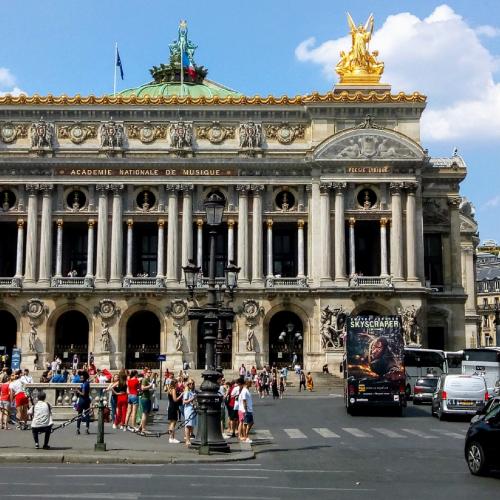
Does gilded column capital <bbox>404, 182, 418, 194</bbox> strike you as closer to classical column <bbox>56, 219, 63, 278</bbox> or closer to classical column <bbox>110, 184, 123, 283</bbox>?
classical column <bbox>110, 184, 123, 283</bbox>

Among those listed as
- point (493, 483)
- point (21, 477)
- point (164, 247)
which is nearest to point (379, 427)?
point (493, 483)

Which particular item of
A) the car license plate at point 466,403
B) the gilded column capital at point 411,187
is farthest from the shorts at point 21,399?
the gilded column capital at point 411,187

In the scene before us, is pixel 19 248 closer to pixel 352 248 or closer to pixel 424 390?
pixel 352 248

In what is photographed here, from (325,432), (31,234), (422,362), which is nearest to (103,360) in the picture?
(31,234)

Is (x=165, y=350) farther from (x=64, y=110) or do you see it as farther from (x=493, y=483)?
(x=493, y=483)

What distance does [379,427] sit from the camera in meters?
35.5

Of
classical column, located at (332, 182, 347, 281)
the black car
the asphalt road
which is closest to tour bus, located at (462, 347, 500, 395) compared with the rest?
classical column, located at (332, 182, 347, 281)

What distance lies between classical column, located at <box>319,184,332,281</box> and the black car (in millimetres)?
46642

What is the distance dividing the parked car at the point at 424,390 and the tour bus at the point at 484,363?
2.25 m

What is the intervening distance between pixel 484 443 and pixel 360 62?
56.2m

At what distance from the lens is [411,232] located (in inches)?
2655

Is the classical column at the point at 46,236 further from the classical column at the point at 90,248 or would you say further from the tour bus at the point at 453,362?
the tour bus at the point at 453,362

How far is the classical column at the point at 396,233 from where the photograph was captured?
67.2 meters

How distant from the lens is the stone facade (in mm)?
66625
